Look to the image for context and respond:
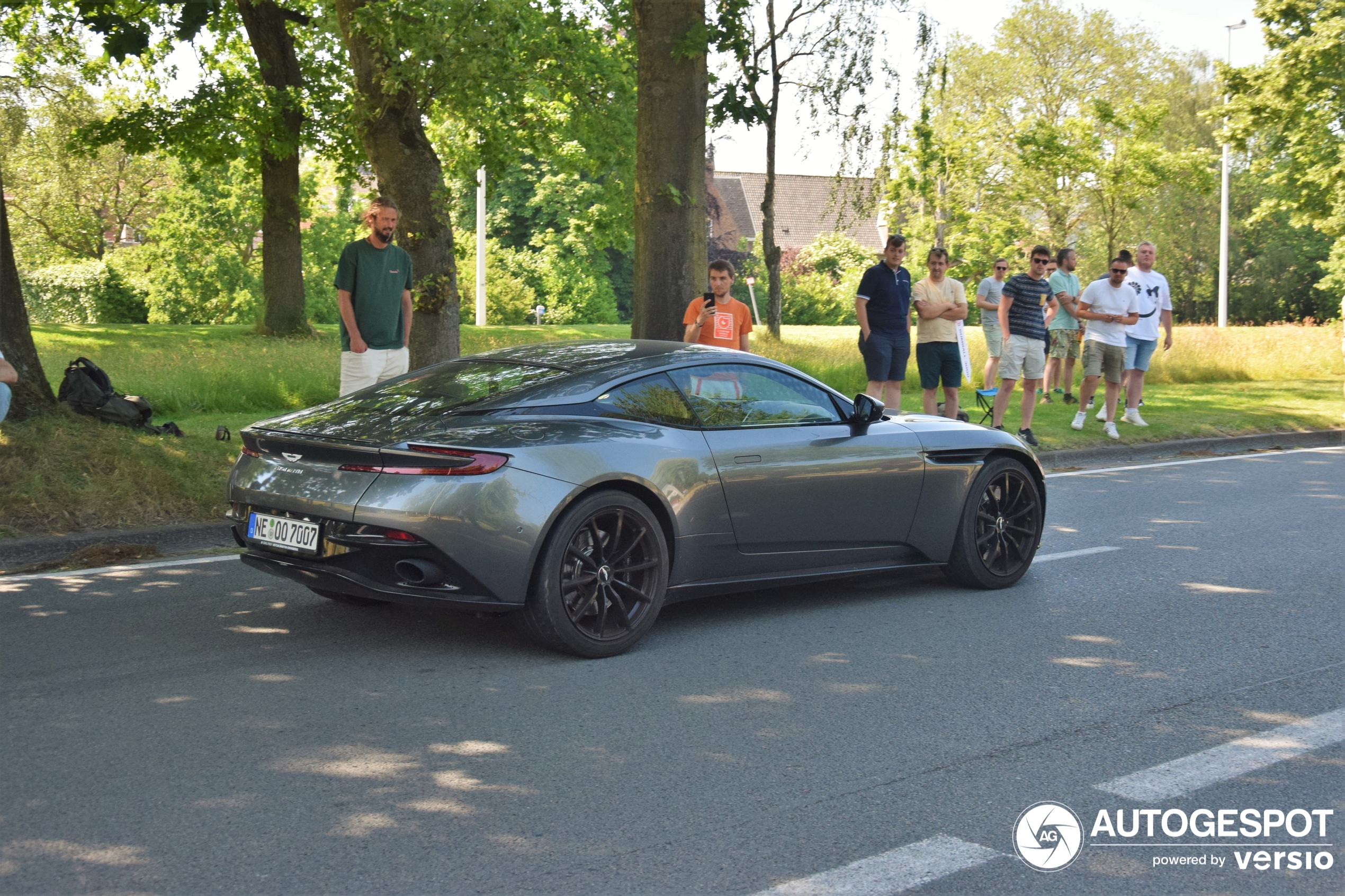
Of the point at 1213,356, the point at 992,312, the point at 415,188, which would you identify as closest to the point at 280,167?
the point at 415,188

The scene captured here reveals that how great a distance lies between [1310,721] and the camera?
4.86 m

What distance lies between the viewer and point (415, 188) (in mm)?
13492

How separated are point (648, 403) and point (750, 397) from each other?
0.67 metres

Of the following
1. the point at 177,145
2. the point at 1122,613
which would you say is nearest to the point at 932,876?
the point at 1122,613

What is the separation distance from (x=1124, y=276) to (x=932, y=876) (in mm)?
12555

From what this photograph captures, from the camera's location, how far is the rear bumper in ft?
17.3

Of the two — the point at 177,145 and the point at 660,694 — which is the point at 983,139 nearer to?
the point at 177,145

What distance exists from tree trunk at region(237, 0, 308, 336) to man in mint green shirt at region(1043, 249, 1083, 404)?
42.1 ft

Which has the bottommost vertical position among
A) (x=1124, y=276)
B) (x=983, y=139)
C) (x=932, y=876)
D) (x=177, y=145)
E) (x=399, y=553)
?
(x=932, y=876)

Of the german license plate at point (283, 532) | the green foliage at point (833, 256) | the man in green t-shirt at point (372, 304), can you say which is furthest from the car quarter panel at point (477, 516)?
the green foliage at point (833, 256)

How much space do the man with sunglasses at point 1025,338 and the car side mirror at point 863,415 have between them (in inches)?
288

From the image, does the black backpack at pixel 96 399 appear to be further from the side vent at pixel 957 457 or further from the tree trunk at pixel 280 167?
the tree trunk at pixel 280 167

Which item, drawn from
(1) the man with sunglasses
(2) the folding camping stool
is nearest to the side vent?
(1) the man with sunglasses

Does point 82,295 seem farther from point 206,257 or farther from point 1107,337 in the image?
point 1107,337
